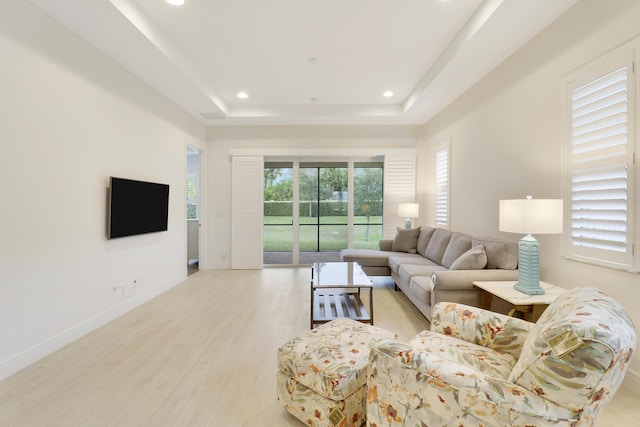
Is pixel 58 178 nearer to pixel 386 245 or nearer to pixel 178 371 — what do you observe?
pixel 178 371

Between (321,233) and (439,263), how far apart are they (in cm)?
254

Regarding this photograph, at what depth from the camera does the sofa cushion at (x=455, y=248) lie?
11.0 feet

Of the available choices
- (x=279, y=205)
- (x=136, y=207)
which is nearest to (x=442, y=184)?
(x=279, y=205)

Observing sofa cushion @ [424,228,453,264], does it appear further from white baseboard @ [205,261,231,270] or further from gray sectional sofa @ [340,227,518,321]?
white baseboard @ [205,261,231,270]

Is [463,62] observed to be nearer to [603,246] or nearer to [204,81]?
[603,246]

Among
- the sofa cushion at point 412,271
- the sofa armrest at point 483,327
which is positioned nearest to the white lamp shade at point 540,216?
the sofa armrest at point 483,327

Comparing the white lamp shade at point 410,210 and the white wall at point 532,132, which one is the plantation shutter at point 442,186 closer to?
the white wall at point 532,132

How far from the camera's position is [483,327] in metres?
1.66

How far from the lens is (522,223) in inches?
84.6

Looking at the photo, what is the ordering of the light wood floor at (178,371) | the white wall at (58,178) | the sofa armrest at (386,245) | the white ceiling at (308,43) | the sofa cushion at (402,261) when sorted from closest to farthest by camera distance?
the light wood floor at (178,371), the white wall at (58,178), the white ceiling at (308,43), the sofa cushion at (402,261), the sofa armrest at (386,245)

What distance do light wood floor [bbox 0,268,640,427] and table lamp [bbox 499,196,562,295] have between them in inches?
32.3

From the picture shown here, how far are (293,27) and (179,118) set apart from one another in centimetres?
259

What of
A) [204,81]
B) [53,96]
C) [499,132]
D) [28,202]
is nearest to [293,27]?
[204,81]

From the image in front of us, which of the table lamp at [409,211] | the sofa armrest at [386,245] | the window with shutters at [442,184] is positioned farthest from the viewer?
the table lamp at [409,211]
